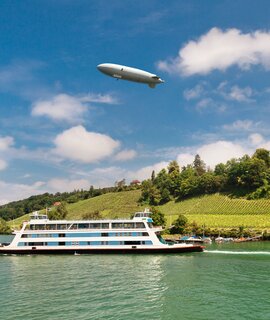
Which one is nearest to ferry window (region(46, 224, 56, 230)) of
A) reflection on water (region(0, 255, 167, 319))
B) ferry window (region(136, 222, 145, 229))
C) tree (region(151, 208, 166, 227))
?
reflection on water (region(0, 255, 167, 319))

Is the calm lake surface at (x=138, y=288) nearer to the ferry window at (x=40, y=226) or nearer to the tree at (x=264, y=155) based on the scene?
the ferry window at (x=40, y=226)

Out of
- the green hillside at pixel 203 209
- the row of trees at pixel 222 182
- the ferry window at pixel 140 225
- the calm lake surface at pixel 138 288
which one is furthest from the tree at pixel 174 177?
the calm lake surface at pixel 138 288

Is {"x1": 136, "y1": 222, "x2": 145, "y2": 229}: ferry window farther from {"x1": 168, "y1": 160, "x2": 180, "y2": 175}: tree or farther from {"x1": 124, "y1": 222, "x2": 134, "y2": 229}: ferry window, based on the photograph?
{"x1": 168, "y1": 160, "x2": 180, "y2": 175}: tree

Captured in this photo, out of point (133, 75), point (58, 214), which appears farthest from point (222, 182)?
point (133, 75)

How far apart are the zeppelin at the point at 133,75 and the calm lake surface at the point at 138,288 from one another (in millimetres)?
23524

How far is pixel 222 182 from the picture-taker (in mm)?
135875

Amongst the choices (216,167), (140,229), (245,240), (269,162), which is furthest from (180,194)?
(140,229)

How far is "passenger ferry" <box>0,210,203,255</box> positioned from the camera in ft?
197

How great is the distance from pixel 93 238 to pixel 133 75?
26.5 metres

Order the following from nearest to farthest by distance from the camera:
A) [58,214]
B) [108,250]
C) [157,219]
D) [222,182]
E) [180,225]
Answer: [108,250] → [180,225] → [157,219] → [58,214] → [222,182]

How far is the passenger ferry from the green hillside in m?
44.2

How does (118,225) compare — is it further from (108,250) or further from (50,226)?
(50,226)

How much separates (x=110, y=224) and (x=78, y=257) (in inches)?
298

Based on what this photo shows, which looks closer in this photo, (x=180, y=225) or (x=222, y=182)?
(x=180, y=225)
